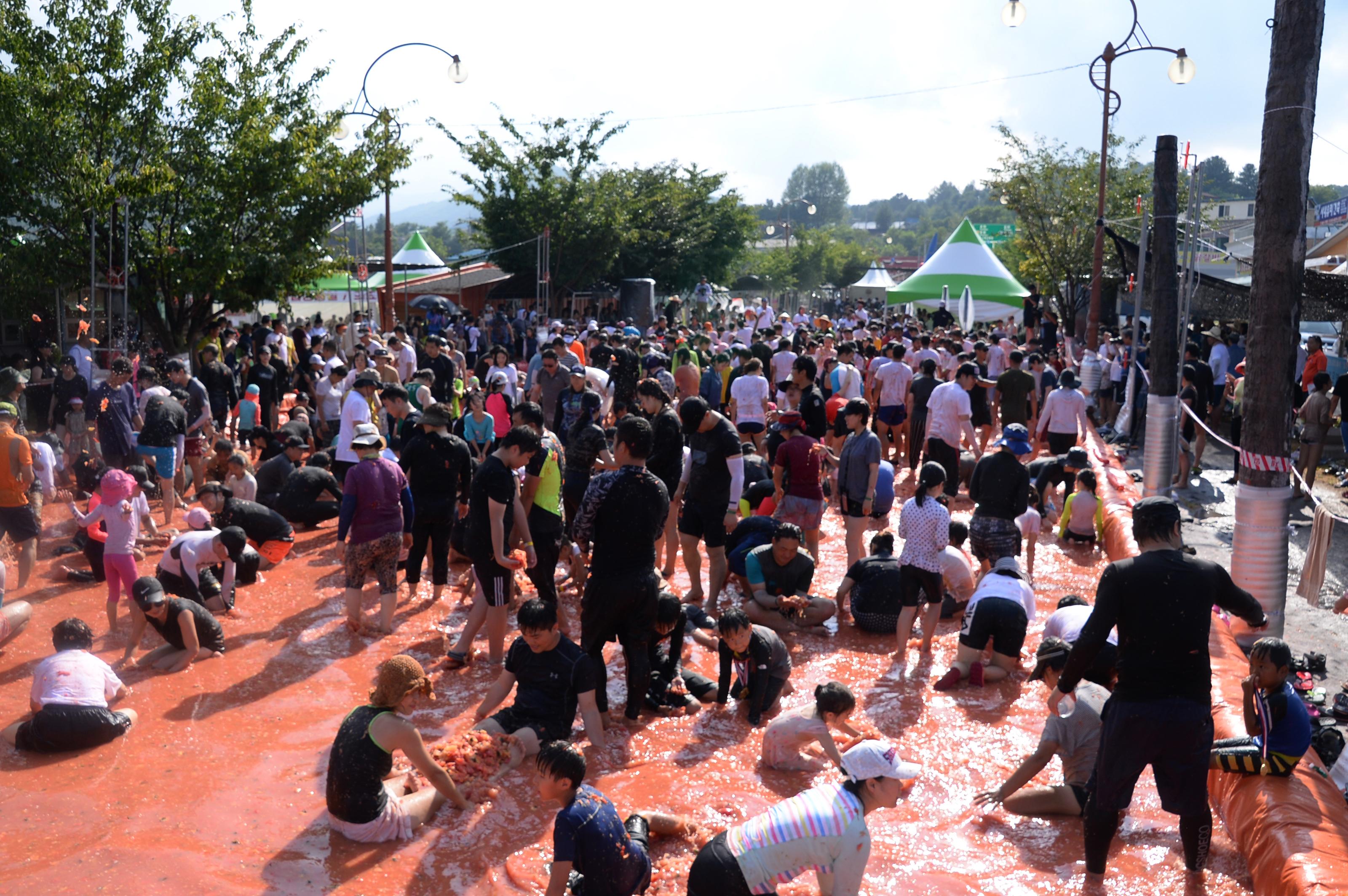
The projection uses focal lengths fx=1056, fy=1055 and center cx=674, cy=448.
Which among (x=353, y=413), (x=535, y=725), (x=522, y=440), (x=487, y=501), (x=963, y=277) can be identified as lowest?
(x=535, y=725)

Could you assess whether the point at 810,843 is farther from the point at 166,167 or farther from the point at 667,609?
the point at 166,167

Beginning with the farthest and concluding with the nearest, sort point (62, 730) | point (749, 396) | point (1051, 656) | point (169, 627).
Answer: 1. point (749, 396)
2. point (169, 627)
3. point (62, 730)
4. point (1051, 656)

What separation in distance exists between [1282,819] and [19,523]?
9074 millimetres

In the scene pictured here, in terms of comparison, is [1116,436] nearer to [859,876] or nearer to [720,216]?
[859,876]

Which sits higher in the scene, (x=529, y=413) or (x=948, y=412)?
(x=529, y=413)

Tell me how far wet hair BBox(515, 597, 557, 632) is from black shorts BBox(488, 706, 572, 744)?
1.72 feet

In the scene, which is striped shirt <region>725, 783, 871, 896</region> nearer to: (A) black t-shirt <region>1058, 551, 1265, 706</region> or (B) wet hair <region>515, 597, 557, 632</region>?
(A) black t-shirt <region>1058, 551, 1265, 706</region>

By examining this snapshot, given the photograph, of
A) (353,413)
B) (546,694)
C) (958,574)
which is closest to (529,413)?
(546,694)

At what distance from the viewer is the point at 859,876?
391 centimetres

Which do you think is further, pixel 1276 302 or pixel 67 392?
pixel 67 392

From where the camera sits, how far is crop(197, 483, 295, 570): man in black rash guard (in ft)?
29.7

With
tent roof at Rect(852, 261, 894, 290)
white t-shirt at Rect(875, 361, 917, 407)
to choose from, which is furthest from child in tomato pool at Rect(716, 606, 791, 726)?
tent roof at Rect(852, 261, 894, 290)

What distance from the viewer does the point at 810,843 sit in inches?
154

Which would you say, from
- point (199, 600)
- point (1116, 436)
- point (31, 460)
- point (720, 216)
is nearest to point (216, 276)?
point (31, 460)
